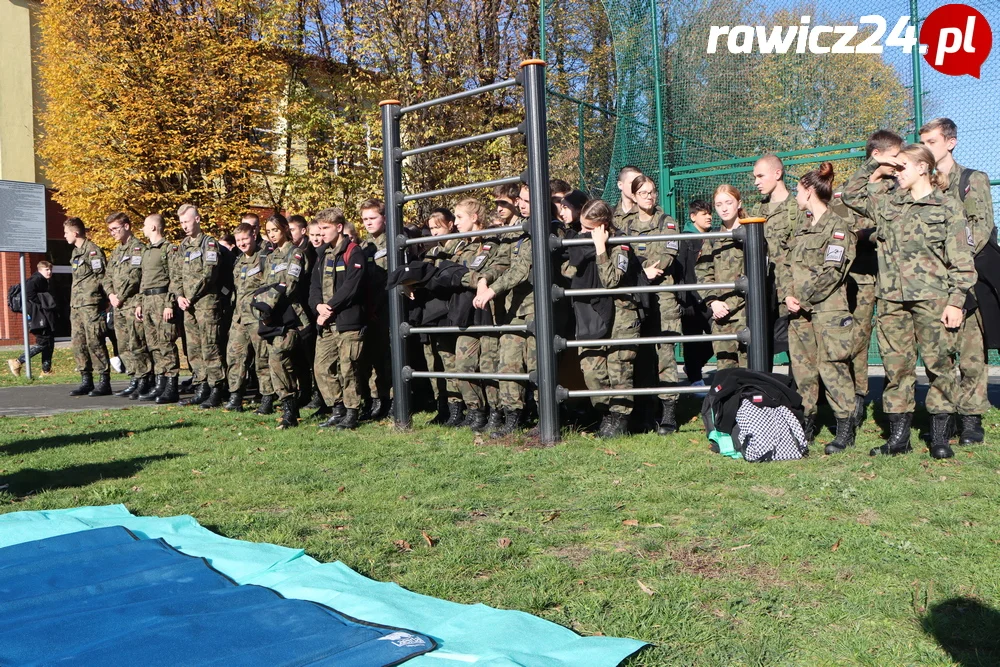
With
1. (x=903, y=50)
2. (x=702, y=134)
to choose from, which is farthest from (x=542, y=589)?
(x=702, y=134)

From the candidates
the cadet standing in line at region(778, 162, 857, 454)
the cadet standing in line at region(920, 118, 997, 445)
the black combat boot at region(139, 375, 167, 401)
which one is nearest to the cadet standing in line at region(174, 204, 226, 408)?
the black combat boot at region(139, 375, 167, 401)

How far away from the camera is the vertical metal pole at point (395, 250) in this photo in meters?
7.39

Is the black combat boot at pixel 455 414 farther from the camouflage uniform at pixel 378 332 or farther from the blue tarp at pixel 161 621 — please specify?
the blue tarp at pixel 161 621

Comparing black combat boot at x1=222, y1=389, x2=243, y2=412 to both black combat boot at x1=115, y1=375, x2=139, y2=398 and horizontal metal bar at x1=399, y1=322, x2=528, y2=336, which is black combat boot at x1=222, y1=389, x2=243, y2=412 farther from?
horizontal metal bar at x1=399, y1=322, x2=528, y2=336

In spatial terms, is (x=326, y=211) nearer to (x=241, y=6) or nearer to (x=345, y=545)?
(x=345, y=545)

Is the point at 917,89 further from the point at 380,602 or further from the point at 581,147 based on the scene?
the point at 380,602

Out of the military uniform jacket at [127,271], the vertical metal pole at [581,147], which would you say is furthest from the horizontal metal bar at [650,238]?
the military uniform jacket at [127,271]

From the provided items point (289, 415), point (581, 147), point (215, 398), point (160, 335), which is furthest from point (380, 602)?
point (581, 147)

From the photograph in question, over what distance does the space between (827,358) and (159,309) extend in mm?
7676

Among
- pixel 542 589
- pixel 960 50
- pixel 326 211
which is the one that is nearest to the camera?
pixel 542 589

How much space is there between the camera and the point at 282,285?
8.10m

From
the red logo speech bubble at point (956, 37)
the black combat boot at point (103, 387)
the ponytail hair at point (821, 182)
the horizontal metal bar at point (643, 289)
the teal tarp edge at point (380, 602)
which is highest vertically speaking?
the red logo speech bubble at point (956, 37)

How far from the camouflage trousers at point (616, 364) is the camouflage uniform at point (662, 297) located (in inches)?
22.4

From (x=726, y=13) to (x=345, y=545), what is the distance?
9.71 meters
